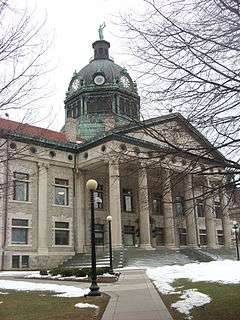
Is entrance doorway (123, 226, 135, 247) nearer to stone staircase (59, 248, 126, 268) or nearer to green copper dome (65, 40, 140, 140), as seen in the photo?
stone staircase (59, 248, 126, 268)

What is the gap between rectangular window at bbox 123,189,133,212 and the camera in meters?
52.9

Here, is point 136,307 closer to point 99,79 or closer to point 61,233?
point 61,233

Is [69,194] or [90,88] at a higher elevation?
[90,88]

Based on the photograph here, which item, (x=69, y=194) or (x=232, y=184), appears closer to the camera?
(x=232, y=184)

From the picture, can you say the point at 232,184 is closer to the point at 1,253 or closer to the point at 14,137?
the point at 14,137

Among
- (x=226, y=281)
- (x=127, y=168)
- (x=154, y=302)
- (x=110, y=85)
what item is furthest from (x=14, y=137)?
(x=110, y=85)

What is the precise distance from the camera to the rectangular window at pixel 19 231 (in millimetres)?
43344

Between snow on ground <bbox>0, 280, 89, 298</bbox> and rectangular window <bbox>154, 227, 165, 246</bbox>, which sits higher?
rectangular window <bbox>154, 227, 165, 246</bbox>

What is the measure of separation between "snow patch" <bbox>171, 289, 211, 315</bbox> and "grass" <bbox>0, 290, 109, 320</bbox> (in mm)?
2141

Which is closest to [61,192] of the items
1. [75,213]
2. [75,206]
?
[75,206]

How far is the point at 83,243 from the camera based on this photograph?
159 ft

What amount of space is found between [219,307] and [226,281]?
7.56m

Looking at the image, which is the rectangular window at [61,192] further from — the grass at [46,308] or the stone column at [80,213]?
the grass at [46,308]

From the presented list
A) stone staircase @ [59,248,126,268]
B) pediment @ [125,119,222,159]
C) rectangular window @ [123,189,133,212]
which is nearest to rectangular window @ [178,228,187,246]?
rectangular window @ [123,189,133,212]
